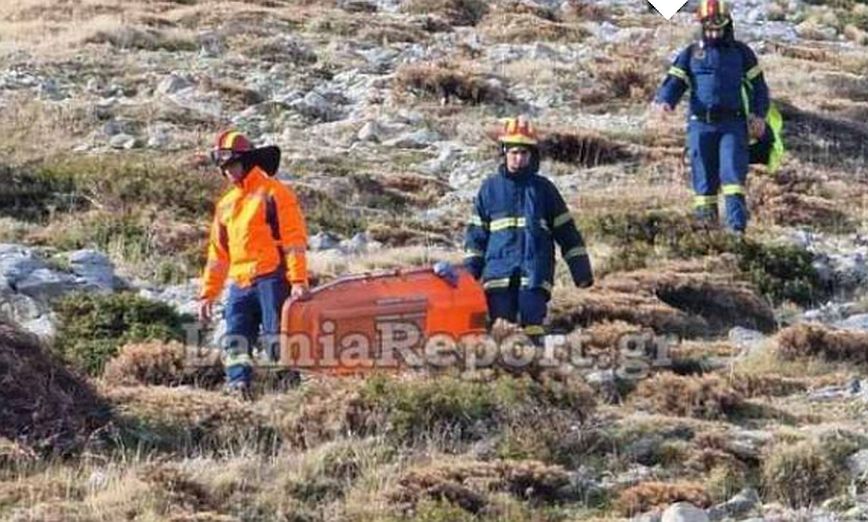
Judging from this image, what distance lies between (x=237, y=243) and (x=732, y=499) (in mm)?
3395

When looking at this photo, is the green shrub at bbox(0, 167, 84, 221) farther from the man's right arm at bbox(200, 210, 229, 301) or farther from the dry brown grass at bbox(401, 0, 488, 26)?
the dry brown grass at bbox(401, 0, 488, 26)

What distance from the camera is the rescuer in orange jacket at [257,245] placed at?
11.0m

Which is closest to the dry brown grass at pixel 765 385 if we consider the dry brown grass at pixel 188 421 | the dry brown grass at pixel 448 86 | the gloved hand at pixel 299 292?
the gloved hand at pixel 299 292

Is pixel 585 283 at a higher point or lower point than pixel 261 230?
lower

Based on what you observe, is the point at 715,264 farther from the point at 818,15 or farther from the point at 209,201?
the point at 818,15

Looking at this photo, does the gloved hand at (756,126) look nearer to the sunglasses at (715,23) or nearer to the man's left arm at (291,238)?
the sunglasses at (715,23)

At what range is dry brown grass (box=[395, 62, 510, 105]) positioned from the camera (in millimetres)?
22484

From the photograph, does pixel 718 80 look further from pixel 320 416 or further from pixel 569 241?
pixel 320 416

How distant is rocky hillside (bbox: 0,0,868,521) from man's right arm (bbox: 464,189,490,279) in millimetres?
739

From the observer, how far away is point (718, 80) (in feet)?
49.9

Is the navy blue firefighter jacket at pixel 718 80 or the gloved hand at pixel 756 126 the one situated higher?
the navy blue firefighter jacket at pixel 718 80

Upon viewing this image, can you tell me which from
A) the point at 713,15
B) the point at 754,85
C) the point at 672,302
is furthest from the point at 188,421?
the point at 754,85

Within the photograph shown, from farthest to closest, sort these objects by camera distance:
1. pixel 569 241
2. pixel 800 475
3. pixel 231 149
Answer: pixel 569 241 → pixel 231 149 → pixel 800 475

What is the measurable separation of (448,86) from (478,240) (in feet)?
34.7
